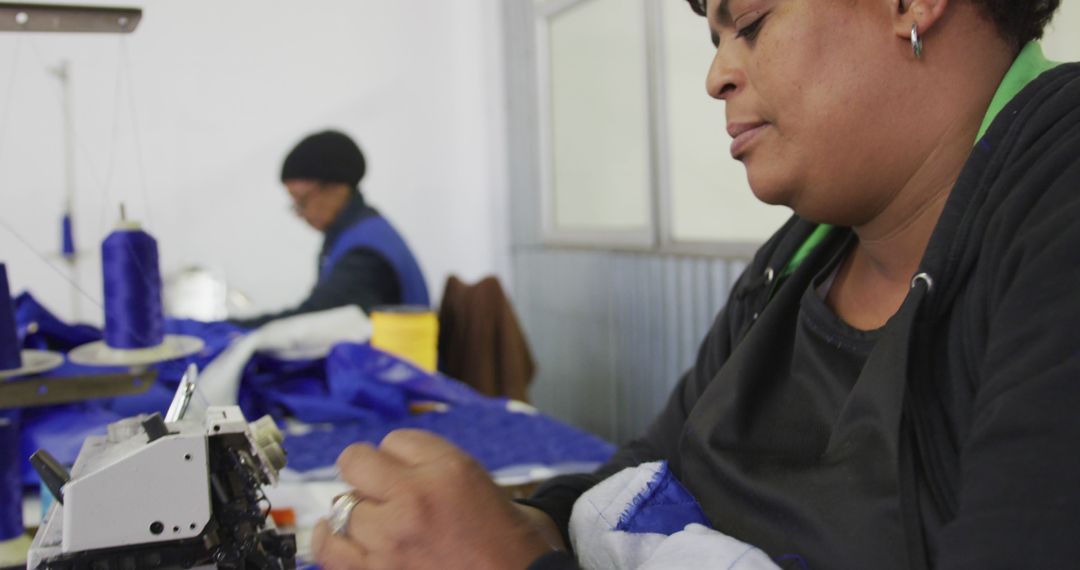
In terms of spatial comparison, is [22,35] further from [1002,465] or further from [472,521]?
[1002,465]

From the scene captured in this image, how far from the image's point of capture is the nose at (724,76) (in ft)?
2.52

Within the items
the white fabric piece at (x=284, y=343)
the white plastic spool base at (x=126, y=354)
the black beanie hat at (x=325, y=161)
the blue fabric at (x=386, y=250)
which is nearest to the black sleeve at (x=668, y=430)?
the white plastic spool base at (x=126, y=354)

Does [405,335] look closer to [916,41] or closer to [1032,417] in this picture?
[916,41]

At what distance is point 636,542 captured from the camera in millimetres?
647

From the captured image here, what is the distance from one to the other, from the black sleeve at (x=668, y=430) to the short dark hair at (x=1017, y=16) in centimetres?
39

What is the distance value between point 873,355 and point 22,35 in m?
0.88

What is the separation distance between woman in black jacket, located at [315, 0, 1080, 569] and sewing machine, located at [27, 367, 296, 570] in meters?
0.15

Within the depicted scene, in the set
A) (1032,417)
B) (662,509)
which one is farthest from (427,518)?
(1032,417)

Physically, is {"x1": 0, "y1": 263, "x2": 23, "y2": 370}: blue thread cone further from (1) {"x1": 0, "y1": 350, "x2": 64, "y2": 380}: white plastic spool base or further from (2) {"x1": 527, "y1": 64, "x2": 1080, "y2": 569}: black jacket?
(2) {"x1": 527, "y1": 64, "x2": 1080, "y2": 569}: black jacket

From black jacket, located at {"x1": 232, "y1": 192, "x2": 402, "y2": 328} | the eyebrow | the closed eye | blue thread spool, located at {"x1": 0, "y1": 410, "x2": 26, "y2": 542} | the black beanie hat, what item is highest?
the black beanie hat

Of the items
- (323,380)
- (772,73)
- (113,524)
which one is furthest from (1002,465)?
(323,380)

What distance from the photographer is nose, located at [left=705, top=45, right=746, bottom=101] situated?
767 millimetres

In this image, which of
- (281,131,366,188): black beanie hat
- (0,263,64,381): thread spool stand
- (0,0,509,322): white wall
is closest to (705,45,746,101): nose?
(0,263,64,381): thread spool stand

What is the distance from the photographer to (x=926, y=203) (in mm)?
718
